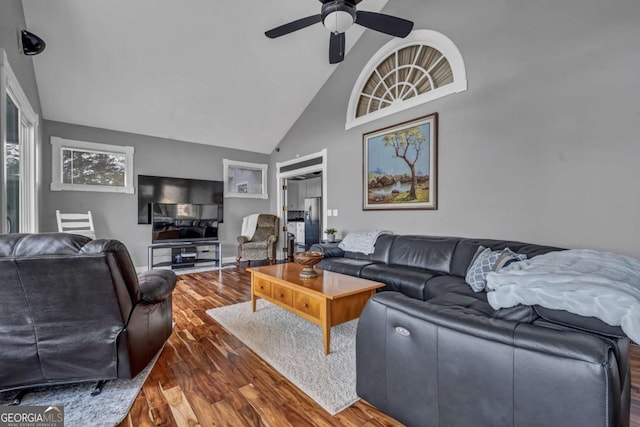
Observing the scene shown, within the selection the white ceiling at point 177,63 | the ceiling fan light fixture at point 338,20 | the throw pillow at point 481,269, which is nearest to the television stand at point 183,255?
the white ceiling at point 177,63

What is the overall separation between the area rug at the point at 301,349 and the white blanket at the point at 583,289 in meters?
1.08

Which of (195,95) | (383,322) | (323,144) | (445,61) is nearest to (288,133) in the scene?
(323,144)

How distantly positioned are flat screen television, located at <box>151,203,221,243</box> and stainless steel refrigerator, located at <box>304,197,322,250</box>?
2597 millimetres

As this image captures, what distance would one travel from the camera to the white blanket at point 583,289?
0.91 metres

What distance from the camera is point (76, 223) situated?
464cm

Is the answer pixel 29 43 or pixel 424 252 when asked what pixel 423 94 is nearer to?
pixel 424 252

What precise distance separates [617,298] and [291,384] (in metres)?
1.67

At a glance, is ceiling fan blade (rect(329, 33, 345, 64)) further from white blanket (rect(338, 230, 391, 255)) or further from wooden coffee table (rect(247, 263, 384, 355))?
wooden coffee table (rect(247, 263, 384, 355))

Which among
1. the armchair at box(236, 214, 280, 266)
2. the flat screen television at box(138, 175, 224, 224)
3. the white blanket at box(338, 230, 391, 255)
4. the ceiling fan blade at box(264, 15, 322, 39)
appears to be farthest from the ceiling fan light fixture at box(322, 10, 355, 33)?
the flat screen television at box(138, 175, 224, 224)

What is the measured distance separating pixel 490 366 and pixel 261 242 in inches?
204

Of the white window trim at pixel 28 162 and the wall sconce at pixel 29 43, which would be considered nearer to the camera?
the wall sconce at pixel 29 43

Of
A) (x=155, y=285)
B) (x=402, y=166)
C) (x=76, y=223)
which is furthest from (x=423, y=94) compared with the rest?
(x=76, y=223)

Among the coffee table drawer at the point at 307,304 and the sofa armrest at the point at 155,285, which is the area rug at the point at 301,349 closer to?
the coffee table drawer at the point at 307,304

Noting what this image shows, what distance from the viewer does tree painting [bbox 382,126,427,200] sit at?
3.83m
